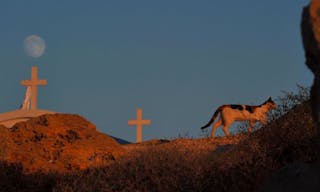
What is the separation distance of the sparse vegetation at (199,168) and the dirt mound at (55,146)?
12.4 inches

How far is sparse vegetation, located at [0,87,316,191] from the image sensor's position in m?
8.38

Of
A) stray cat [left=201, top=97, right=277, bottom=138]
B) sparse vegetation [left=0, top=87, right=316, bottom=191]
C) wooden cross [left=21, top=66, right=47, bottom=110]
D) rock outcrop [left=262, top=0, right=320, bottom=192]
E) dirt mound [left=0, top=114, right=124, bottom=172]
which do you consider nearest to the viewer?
rock outcrop [left=262, top=0, right=320, bottom=192]

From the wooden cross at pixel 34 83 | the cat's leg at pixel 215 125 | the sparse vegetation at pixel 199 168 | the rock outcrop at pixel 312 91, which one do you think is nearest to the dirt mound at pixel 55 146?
the sparse vegetation at pixel 199 168

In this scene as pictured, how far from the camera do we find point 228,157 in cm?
953

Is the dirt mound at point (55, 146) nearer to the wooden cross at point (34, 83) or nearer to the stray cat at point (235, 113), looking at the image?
the stray cat at point (235, 113)

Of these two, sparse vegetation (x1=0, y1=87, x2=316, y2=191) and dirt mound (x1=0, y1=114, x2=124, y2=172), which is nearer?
sparse vegetation (x1=0, y1=87, x2=316, y2=191)

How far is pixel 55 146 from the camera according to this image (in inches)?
435

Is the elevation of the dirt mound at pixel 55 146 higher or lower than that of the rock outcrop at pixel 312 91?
higher

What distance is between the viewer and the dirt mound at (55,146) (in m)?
10.7

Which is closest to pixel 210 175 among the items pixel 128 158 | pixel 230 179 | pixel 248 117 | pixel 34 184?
pixel 230 179

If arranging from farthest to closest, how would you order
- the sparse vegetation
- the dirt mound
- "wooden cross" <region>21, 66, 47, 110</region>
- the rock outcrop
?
"wooden cross" <region>21, 66, 47, 110</region>, the dirt mound, the sparse vegetation, the rock outcrop

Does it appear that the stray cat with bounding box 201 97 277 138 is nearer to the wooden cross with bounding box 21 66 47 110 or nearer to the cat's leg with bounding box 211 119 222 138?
the cat's leg with bounding box 211 119 222 138

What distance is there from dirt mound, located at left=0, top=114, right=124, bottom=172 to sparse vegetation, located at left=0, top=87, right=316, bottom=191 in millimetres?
315

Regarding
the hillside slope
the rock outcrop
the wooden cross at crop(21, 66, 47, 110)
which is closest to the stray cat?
the hillside slope
